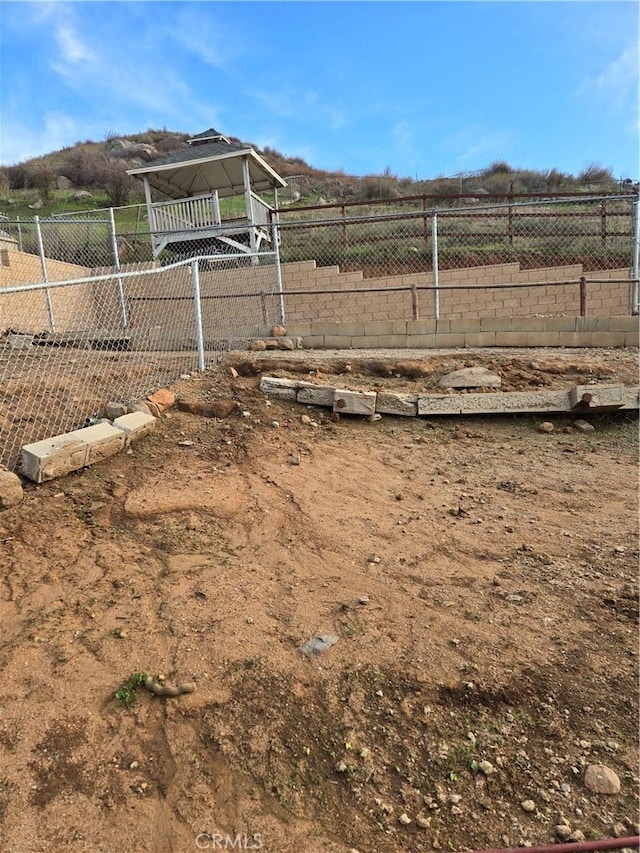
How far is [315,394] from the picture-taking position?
19.8 ft

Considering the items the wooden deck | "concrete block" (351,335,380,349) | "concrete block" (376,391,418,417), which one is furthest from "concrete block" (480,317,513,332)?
the wooden deck

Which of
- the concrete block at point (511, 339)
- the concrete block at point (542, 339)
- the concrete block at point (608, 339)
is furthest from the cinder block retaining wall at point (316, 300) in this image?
the concrete block at point (608, 339)

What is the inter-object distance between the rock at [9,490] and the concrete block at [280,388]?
2.95 m

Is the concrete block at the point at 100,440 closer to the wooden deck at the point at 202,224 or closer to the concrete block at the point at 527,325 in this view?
the concrete block at the point at 527,325

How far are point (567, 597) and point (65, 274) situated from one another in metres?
13.0

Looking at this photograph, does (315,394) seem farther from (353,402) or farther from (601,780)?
(601,780)

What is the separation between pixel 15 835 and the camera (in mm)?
1727

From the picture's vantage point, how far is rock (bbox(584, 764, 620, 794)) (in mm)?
1863

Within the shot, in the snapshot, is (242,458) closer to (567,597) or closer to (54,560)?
(54,560)

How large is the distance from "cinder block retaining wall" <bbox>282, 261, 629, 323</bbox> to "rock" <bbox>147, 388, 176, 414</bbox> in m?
6.49

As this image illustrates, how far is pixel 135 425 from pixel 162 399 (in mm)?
803

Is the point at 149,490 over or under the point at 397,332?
under

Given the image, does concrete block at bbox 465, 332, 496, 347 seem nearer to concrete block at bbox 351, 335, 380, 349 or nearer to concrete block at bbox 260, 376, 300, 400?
concrete block at bbox 351, 335, 380, 349

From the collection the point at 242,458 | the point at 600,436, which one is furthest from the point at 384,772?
the point at 600,436
